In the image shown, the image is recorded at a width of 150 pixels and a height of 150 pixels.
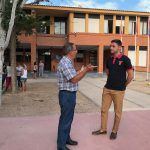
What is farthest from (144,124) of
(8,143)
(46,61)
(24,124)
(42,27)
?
(46,61)

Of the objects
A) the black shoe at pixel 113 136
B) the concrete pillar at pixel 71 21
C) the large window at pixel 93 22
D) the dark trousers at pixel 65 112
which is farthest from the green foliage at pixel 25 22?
the large window at pixel 93 22

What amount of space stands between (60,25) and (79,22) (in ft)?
10.7

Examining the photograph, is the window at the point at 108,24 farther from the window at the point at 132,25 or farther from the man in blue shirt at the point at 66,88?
the man in blue shirt at the point at 66,88

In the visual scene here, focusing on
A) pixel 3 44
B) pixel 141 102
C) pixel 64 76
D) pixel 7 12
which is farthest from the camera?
pixel 7 12

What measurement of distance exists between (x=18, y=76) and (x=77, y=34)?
61.1 feet

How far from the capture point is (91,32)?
1519 inches

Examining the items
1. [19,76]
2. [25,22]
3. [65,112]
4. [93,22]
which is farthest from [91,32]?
[65,112]

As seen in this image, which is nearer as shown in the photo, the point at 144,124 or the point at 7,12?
the point at 144,124

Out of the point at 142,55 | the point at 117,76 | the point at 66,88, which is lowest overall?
the point at 66,88

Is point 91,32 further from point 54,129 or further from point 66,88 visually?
point 66,88

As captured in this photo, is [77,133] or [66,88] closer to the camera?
[66,88]

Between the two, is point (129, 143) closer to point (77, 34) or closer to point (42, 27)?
point (42, 27)

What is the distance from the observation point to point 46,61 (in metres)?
42.4

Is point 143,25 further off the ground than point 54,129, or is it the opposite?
point 143,25
